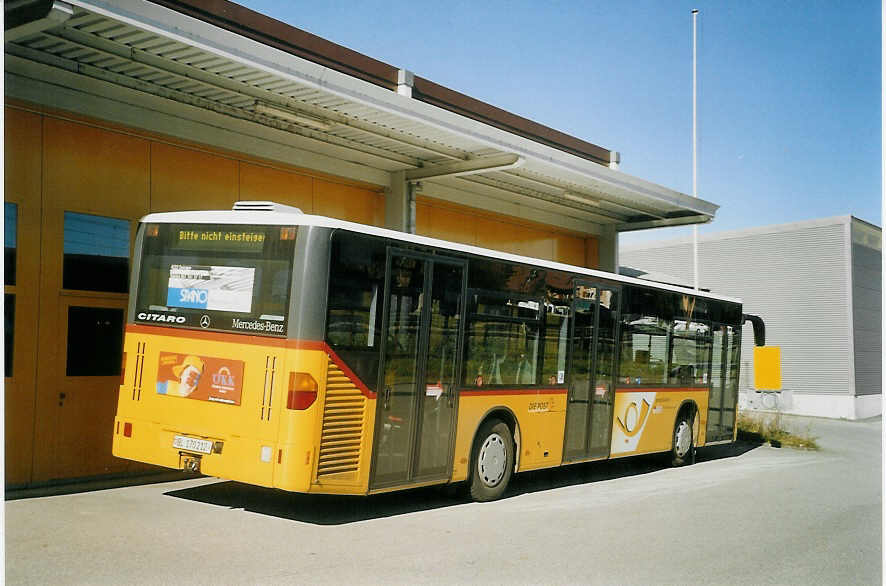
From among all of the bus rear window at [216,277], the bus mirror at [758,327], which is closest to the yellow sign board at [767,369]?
the bus mirror at [758,327]

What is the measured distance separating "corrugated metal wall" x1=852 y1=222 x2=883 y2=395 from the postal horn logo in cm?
2201

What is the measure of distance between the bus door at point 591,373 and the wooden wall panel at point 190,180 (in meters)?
5.21

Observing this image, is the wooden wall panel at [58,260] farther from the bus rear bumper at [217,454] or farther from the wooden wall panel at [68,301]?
the bus rear bumper at [217,454]

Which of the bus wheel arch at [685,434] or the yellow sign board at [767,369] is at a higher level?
the yellow sign board at [767,369]

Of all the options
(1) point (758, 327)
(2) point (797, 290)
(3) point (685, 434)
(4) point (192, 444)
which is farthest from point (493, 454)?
(2) point (797, 290)

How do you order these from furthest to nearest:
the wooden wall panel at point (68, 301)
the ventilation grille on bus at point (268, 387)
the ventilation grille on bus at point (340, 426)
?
the wooden wall panel at point (68, 301) → the ventilation grille on bus at point (340, 426) → the ventilation grille on bus at point (268, 387)

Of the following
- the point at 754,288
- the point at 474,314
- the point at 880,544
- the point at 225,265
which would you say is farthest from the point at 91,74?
the point at 754,288

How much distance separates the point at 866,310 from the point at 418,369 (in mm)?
29641

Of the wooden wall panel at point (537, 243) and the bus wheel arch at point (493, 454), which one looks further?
the wooden wall panel at point (537, 243)

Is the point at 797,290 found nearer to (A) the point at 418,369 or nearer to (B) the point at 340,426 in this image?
(A) the point at 418,369

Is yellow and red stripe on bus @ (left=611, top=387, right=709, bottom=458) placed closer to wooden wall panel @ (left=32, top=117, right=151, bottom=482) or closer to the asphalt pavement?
the asphalt pavement

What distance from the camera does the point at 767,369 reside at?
801 inches

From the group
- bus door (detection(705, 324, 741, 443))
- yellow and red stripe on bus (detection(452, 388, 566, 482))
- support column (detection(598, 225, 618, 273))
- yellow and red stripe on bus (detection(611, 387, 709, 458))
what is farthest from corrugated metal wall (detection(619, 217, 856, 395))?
yellow and red stripe on bus (detection(452, 388, 566, 482))

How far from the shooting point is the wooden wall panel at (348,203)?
14.2m
